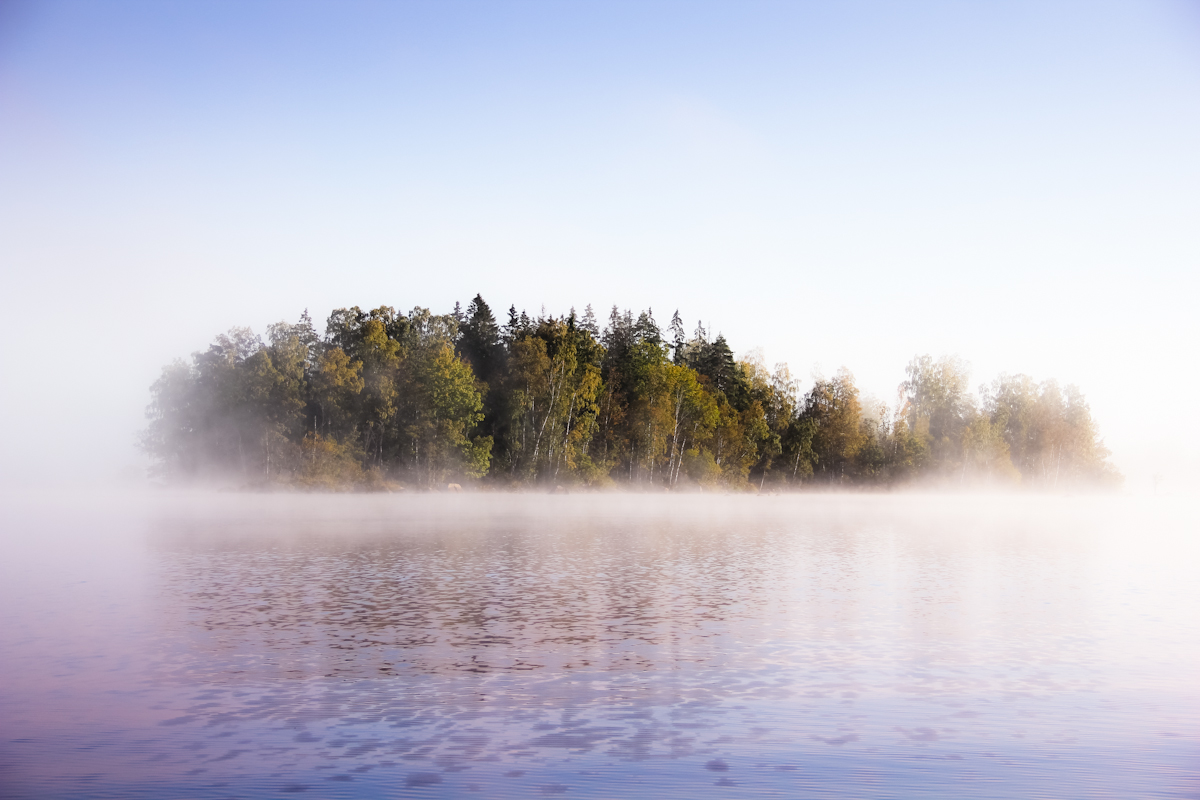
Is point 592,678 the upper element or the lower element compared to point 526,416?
lower

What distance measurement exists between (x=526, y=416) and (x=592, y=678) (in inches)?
3373

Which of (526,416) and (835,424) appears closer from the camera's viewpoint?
(526,416)

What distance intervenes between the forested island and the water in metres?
63.1

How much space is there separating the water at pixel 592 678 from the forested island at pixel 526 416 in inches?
2484

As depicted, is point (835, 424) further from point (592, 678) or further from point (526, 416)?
point (592, 678)

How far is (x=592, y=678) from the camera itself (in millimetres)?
13336

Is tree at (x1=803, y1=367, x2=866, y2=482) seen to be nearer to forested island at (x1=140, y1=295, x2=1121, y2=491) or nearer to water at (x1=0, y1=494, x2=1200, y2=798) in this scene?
forested island at (x1=140, y1=295, x2=1121, y2=491)

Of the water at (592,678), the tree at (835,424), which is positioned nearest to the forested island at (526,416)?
the tree at (835,424)

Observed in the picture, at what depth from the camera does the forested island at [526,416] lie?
9225 centimetres

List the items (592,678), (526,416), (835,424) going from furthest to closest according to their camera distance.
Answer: (835,424) < (526,416) < (592,678)

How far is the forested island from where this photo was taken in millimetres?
92250

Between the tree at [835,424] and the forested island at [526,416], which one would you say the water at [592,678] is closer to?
the forested island at [526,416]

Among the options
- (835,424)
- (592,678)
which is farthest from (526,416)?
(592,678)

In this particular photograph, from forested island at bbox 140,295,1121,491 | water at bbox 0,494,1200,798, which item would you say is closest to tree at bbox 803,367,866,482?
forested island at bbox 140,295,1121,491
